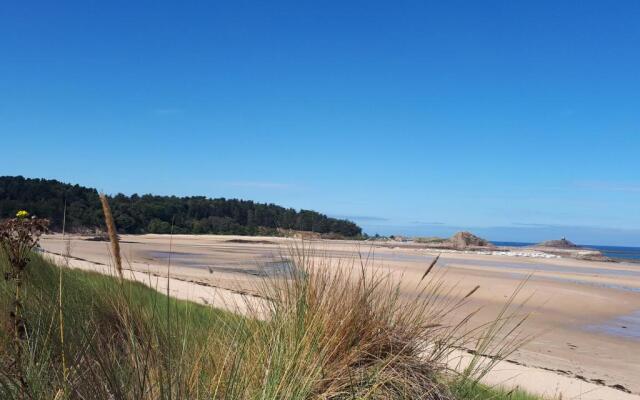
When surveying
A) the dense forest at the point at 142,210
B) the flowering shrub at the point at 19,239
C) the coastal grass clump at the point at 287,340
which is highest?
the dense forest at the point at 142,210

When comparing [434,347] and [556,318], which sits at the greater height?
[434,347]

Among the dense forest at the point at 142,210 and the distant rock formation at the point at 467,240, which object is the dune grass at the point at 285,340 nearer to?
the dense forest at the point at 142,210

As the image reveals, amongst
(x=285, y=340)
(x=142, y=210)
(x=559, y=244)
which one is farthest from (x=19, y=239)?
(x=559, y=244)

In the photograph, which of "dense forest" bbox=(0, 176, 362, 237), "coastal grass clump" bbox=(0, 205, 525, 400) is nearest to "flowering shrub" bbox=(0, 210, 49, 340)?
"coastal grass clump" bbox=(0, 205, 525, 400)

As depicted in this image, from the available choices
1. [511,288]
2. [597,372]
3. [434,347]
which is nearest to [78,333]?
[434,347]

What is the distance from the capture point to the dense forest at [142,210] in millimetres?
48625

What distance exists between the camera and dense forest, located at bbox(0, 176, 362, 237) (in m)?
48.6

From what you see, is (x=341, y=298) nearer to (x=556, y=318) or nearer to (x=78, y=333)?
(x=78, y=333)

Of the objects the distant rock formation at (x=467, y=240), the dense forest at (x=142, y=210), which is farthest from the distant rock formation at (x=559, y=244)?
the dense forest at (x=142, y=210)

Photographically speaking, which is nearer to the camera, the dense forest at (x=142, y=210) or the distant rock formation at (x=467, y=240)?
the dense forest at (x=142, y=210)

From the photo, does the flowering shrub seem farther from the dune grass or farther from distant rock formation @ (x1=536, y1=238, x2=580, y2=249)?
distant rock formation @ (x1=536, y1=238, x2=580, y2=249)

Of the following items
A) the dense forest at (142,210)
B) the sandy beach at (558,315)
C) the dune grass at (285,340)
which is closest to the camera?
the dune grass at (285,340)

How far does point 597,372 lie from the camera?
29.5ft

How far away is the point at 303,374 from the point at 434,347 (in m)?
1.68
